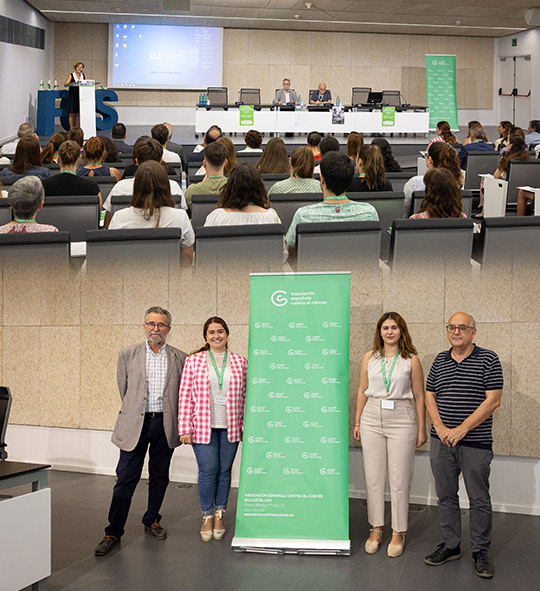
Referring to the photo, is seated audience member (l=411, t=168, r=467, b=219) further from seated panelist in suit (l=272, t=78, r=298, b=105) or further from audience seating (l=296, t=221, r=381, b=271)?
seated panelist in suit (l=272, t=78, r=298, b=105)

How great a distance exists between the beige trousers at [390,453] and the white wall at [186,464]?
102 centimetres

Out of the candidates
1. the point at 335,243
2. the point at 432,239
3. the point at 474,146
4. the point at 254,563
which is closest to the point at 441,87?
the point at 474,146

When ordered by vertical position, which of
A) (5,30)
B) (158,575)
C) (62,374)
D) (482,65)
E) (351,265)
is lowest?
(158,575)

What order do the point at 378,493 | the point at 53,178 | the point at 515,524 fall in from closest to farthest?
the point at 378,493, the point at 515,524, the point at 53,178

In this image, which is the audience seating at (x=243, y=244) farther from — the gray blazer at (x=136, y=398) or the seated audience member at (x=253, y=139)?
the seated audience member at (x=253, y=139)

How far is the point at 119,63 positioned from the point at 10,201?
17.1 m

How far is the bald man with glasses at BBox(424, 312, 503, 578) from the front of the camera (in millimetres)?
4973

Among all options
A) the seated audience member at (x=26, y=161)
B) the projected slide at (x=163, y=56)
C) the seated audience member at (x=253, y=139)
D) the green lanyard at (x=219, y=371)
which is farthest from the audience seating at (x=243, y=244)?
the projected slide at (x=163, y=56)

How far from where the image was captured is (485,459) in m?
4.98

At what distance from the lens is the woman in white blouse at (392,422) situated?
5.23 metres

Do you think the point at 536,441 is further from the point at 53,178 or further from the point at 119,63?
the point at 119,63

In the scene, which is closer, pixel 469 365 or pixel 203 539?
pixel 469 365

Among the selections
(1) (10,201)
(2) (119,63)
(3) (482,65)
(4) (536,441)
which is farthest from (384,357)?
(3) (482,65)

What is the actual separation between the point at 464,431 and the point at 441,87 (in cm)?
1780
